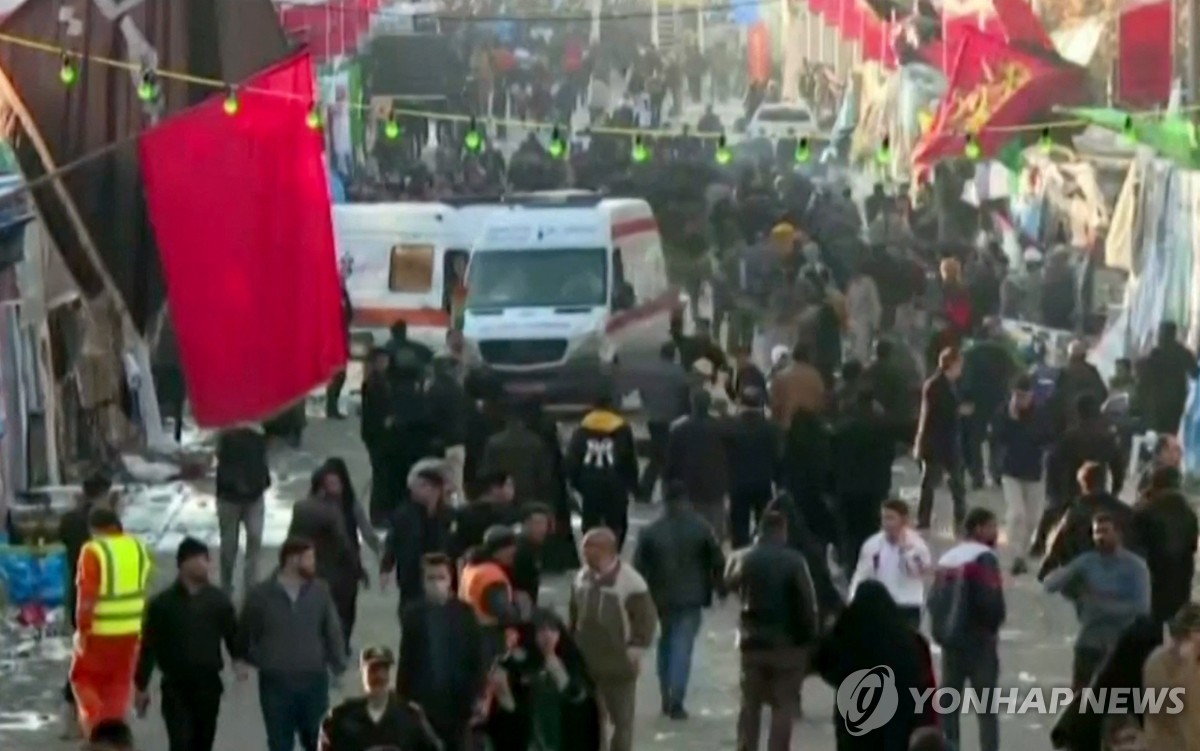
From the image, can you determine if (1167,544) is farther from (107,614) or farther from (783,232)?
(783,232)

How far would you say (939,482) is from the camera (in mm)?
25250

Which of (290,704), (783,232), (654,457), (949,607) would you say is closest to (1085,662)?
(949,607)

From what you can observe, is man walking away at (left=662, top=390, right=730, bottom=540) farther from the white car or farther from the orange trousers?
the white car

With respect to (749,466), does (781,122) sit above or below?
below

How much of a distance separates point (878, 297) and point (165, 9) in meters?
13.4

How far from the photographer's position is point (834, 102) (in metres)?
71.8

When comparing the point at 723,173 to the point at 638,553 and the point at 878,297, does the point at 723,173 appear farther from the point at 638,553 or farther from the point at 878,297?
the point at 638,553

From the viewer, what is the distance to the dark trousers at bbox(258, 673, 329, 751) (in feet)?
52.7

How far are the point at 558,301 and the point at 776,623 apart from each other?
18351mm

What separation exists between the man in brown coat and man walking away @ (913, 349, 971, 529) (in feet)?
2.37

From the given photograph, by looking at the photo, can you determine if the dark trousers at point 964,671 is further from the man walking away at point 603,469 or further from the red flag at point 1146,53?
the red flag at point 1146,53

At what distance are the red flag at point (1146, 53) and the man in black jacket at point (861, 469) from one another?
53.3 feet

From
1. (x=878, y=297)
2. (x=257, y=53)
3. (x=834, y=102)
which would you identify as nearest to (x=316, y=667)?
(x=257, y=53)

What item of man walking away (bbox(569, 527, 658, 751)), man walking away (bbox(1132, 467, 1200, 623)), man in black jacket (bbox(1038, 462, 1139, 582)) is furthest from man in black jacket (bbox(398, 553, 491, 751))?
man walking away (bbox(1132, 467, 1200, 623))
